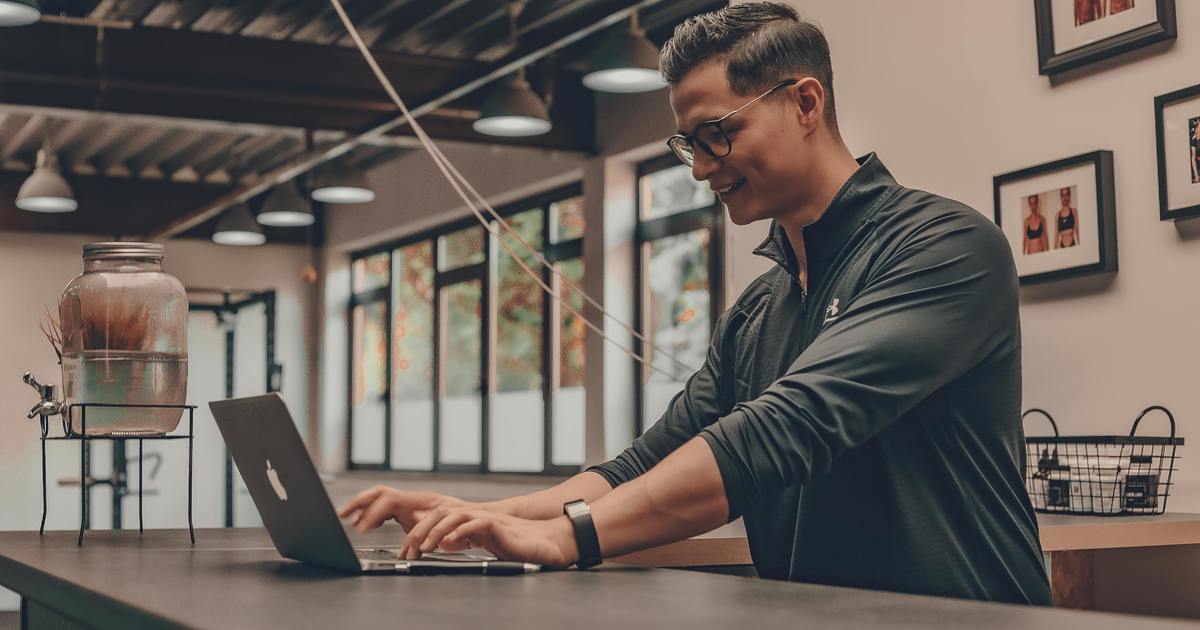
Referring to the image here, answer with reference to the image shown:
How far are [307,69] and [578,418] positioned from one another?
96.1 inches

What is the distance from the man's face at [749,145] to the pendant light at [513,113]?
12.1ft

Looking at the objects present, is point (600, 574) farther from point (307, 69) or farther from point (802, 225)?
point (307, 69)

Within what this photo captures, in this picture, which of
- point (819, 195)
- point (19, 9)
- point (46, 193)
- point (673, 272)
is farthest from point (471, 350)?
point (819, 195)

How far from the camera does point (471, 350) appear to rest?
9.01 m

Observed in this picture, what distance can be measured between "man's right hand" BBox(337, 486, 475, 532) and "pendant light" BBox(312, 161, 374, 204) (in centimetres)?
538

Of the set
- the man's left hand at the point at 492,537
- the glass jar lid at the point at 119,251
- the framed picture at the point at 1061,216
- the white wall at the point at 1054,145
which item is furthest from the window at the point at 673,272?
the man's left hand at the point at 492,537

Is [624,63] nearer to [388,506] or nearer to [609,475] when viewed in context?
[609,475]

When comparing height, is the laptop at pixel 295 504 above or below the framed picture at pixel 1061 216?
below

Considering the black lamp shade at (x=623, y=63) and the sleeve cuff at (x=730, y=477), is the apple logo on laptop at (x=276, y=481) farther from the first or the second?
the black lamp shade at (x=623, y=63)

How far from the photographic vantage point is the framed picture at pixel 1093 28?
2.28 m

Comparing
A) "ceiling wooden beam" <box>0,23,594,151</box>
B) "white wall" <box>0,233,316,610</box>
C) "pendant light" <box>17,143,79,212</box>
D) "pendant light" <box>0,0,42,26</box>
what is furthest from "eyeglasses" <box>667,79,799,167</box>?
"white wall" <box>0,233,316,610</box>

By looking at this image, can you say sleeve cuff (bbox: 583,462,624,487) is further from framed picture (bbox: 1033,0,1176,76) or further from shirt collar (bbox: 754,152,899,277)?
framed picture (bbox: 1033,0,1176,76)

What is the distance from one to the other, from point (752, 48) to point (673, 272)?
5358mm

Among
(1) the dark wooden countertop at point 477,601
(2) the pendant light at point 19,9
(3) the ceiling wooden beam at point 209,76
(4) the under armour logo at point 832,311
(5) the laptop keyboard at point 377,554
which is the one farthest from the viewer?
(3) the ceiling wooden beam at point 209,76
